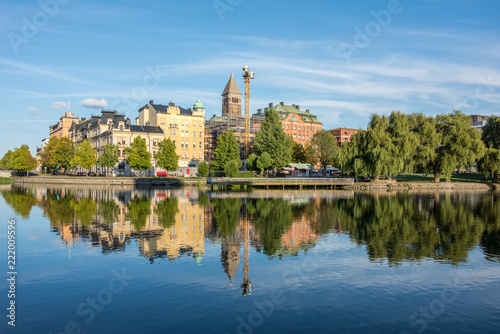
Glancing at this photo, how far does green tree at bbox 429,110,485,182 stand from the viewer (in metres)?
77.0

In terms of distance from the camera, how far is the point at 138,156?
301ft

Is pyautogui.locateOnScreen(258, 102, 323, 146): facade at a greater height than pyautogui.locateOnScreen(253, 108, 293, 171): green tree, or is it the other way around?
pyautogui.locateOnScreen(258, 102, 323, 146): facade

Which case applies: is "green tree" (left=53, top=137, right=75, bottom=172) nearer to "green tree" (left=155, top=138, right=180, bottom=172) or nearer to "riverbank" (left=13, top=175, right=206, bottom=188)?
"riverbank" (left=13, top=175, right=206, bottom=188)

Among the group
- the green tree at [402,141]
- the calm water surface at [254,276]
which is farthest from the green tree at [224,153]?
the calm water surface at [254,276]

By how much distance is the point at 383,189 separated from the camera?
7956cm

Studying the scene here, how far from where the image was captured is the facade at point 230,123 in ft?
418

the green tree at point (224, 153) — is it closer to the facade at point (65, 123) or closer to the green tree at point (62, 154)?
the green tree at point (62, 154)

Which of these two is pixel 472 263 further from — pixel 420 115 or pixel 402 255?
pixel 420 115

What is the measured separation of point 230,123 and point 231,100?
22026 millimetres

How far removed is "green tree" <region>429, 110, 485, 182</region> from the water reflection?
110 feet

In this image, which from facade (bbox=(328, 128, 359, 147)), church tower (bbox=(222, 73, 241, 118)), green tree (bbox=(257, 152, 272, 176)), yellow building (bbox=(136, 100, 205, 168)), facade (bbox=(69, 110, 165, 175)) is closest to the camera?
green tree (bbox=(257, 152, 272, 176))

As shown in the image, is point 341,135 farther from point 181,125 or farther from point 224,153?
point 224,153

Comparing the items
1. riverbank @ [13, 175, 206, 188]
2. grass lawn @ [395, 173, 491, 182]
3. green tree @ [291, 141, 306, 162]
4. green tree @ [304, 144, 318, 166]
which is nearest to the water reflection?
riverbank @ [13, 175, 206, 188]

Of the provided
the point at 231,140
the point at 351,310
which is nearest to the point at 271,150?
the point at 231,140
